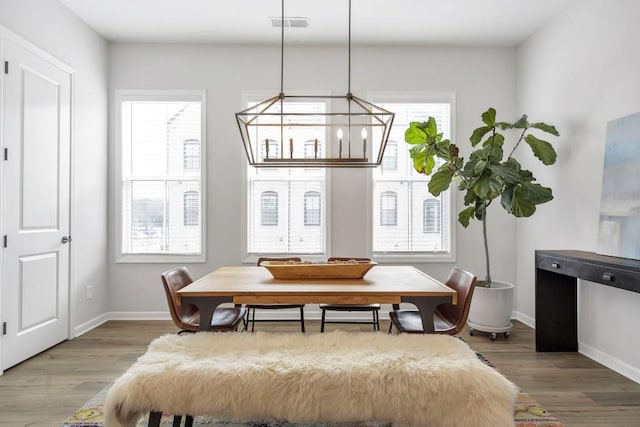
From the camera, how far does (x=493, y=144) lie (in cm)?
381

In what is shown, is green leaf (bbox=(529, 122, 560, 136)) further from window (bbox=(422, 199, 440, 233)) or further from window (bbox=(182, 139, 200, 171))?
window (bbox=(182, 139, 200, 171))

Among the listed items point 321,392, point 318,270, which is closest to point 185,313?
point 318,270

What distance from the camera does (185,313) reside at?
2.98 m

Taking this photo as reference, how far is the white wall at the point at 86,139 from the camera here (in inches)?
144

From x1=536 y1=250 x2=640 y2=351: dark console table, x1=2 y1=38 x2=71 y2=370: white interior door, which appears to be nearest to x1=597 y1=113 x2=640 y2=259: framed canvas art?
x1=536 y1=250 x2=640 y2=351: dark console table

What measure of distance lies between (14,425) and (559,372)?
3.70 meters

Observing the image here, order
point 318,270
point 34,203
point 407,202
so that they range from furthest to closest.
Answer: point 407,202
point 34,203
point 318,270

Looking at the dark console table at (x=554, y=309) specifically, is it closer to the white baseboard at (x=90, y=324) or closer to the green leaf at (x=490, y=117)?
the green leaf at (x=490, y=117)

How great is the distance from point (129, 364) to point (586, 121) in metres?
4.36

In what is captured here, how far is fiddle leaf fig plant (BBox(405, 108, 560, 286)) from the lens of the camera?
3510 millimetres

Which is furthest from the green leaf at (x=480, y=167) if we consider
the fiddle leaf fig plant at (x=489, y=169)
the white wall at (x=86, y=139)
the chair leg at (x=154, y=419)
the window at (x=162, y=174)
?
the white wall at (x=86, y=139)

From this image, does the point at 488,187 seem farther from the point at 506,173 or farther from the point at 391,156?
the point at 391,156

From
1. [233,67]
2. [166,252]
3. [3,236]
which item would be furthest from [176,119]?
[3,236]

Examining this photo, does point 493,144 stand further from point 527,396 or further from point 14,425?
point 14,425
